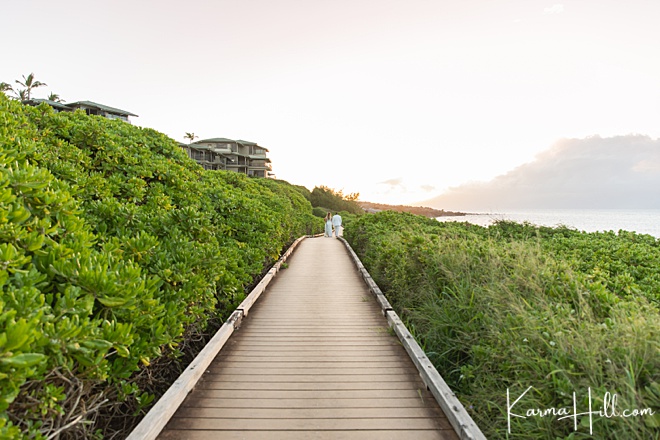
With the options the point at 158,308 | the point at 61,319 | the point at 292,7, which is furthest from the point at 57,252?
the point at 292,7

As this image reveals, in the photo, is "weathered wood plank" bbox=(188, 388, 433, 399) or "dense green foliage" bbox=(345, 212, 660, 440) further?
"weathered wood plank" bbox=(188, 388, 433, 399)

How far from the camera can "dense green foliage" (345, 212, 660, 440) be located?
2.31 meters

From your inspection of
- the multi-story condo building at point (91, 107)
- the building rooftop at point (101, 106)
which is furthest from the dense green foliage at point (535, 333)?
the building rooftop at point (101, 106)

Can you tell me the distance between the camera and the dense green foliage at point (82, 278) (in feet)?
5.33

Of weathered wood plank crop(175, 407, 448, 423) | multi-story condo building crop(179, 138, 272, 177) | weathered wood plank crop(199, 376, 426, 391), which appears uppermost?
multi-story condo building crop(179, 138, 272, 177)

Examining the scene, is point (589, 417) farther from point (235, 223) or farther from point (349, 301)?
point (235, 223)

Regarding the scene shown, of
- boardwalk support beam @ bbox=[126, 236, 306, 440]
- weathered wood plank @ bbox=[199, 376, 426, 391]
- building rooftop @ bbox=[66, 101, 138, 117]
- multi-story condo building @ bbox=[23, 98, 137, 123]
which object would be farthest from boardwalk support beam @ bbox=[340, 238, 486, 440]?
building rooftop @ bbox=[66, 101, 138, 117]

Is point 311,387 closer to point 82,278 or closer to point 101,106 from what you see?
point 82,278

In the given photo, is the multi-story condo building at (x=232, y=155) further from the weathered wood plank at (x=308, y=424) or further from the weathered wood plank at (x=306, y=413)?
the weathered wood plank at (x=308, y=424)

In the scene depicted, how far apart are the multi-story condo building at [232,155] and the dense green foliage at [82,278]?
50.3 m

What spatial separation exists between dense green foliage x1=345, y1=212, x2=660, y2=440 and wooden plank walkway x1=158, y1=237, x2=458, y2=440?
59 cm

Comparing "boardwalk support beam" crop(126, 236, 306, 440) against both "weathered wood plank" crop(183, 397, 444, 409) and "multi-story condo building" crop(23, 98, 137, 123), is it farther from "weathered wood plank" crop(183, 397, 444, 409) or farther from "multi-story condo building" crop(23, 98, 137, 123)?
"multi-story condo building" crop(23, 98, 137, 123)

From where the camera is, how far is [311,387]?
133 inches

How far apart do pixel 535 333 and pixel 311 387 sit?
2320 mm
